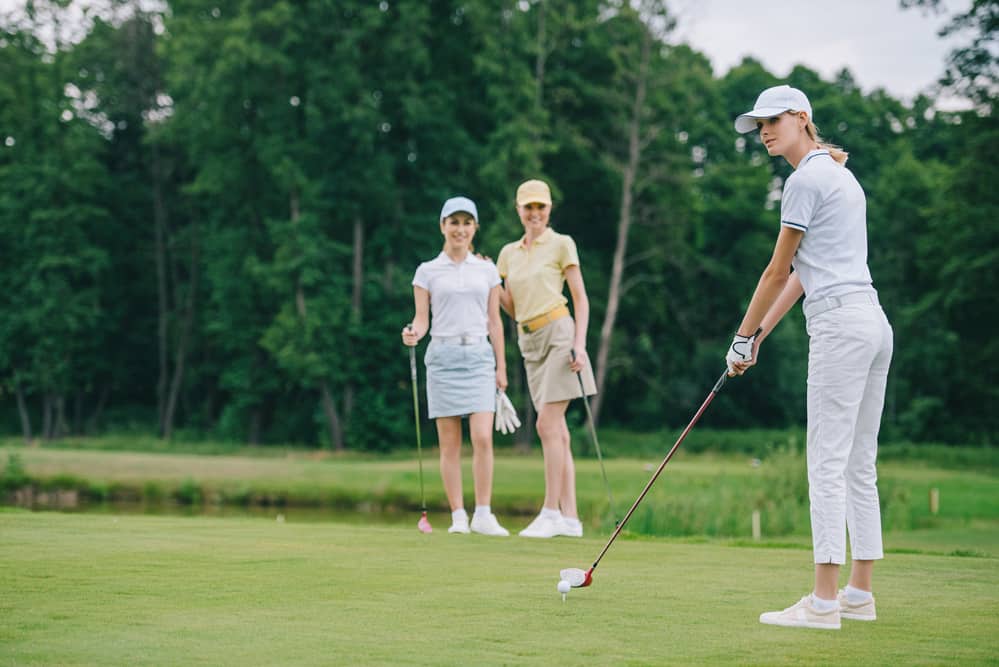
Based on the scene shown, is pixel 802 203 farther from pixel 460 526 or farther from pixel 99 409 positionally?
pixel 99 409

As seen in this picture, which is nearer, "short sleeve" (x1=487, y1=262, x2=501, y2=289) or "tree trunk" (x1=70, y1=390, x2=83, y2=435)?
"short sleeve" (x1=487, y1=262, x2=501, y2=289)

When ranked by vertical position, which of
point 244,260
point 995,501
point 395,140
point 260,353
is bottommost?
point 995,501

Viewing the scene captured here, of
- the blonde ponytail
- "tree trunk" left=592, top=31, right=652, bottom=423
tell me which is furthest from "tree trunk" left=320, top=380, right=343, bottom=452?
the blonde ponytail

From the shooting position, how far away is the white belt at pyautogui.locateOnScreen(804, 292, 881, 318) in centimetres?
456

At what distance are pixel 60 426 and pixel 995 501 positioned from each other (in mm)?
30521

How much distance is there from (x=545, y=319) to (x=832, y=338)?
3.67m

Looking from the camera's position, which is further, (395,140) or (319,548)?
(395,140)

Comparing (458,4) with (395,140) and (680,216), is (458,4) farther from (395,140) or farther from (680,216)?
(680,216)

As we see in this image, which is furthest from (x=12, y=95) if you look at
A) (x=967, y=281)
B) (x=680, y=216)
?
(x=967, y=281)

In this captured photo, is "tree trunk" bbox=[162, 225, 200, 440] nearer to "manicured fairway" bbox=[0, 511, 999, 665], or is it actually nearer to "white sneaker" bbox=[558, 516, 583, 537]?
"white sneaker" bbox=[558, 516, 583, 537]

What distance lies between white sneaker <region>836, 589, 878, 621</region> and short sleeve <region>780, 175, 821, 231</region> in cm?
140

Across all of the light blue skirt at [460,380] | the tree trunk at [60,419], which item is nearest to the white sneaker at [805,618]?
the light blue skirt at [460,380]

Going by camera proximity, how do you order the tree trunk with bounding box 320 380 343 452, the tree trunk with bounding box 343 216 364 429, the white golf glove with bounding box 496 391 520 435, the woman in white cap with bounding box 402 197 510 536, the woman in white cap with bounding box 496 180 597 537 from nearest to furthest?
1. the woman in white cap with bounding box 496 180 597 537
2. the woman in white cap with bounding box 402 197 510 536
3. the white golf glove with bounding box 496 391 520 435
4. the tree trunk with bounding box 320 380 343 452
5. the tree trunk with bounding box 343 216 364 429

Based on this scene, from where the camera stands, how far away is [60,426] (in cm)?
3916
